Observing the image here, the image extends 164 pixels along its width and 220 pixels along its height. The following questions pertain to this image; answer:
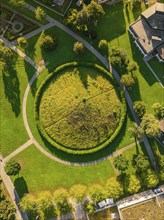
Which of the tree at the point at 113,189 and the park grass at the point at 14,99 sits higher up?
the park grass at the point at 14,99

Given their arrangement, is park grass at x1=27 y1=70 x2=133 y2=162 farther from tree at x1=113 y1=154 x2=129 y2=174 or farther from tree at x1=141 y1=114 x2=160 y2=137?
tree at x1=141 y1=114 x2=160 y2=137

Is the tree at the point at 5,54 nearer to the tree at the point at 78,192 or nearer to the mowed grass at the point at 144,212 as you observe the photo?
the tree at the point at 78,192

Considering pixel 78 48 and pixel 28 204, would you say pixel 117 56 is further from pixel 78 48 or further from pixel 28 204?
pixel 28 204

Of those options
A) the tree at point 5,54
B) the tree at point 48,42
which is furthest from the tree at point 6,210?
the tree at point 48,42

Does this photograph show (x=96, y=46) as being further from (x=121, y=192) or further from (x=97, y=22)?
(x=121, y=192)

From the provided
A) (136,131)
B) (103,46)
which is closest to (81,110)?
(136,131)

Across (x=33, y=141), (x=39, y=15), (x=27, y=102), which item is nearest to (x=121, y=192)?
(x=33, y=141)
